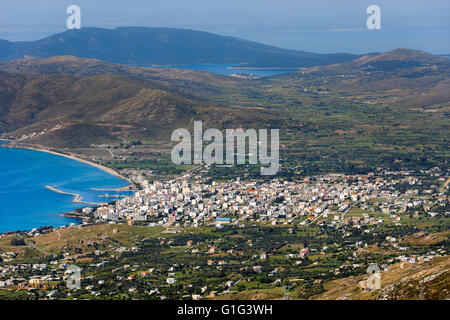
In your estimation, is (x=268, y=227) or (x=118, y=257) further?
(x=268, y=227)

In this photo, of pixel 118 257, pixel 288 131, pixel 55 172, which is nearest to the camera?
pixel 118 257

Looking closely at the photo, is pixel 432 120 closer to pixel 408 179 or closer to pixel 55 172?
pixel 408 179

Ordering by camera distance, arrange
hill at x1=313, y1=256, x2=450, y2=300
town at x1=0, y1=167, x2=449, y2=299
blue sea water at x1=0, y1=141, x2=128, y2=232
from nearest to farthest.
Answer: hill at x1=313, y1=256, x2=450, y2=300
town at x1=0, y1=167, x2=449, y2=299
blue sea water at x1=0, y1=141, x2=128, y2=232

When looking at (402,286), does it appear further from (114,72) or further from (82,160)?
(114,72)

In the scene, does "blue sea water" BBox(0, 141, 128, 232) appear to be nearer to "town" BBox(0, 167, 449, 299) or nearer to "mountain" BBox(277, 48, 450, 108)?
"town" BBox(0, 167, 449, 299)

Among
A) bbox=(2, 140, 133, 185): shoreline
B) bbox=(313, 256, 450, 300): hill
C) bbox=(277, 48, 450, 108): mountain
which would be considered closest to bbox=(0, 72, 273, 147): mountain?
bbox=(2, 140, 133, 185): shoreline

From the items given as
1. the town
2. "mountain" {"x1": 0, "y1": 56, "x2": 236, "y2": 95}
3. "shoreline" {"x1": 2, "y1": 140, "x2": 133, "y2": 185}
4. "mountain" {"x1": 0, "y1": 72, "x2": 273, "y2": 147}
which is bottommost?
the town

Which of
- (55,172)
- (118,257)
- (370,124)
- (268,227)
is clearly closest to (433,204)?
(268,227)

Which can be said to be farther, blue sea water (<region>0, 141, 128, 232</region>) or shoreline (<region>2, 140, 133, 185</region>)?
shoreline (<region>2, 140, 133, 185</region>)
